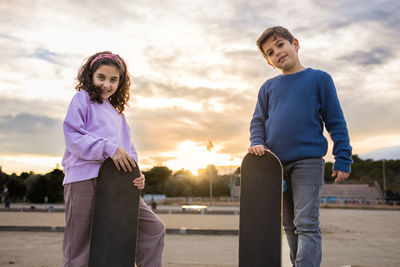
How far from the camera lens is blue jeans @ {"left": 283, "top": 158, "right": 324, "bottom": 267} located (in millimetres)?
2424

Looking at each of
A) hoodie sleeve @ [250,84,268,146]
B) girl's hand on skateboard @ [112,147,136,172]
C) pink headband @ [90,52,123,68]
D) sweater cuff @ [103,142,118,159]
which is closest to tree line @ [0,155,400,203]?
hoodie sleeve @ [250,84,268,146]

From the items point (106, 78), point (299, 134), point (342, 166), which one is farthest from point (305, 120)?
point (106, 78)

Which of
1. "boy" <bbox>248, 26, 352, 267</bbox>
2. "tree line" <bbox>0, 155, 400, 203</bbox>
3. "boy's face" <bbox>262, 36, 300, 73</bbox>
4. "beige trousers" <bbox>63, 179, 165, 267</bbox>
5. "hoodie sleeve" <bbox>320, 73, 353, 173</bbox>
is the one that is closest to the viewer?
"beige trousers" <bbox>63, 179, 165, 267</bbox>

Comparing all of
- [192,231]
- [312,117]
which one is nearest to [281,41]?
[312,117]

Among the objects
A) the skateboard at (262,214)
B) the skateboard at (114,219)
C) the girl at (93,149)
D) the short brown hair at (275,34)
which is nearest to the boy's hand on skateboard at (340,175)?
the skateboard at (262,214)

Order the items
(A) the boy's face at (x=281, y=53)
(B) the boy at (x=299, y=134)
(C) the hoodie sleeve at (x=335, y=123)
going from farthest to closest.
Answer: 1. (A) the boy's face at (x=281, y=53)
2. (C) the hoodie sleeve at (x=335, y=123)
3. (B) the boy at (x=299, y=134)

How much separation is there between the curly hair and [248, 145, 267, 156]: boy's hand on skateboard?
43.7 inches

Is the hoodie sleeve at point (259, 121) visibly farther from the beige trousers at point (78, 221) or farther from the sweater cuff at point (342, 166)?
the beige trousers at point (78, 221)

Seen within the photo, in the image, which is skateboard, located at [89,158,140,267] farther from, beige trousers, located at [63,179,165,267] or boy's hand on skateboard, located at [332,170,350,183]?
boy's hand on skateboard, located at [332,170,350,183]

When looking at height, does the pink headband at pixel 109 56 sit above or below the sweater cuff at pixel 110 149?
above

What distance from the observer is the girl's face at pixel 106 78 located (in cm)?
264

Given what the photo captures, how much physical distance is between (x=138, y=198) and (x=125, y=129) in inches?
23.2

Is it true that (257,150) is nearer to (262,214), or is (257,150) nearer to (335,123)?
(262,214)

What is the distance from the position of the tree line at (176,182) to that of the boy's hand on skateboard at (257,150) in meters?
43.5
